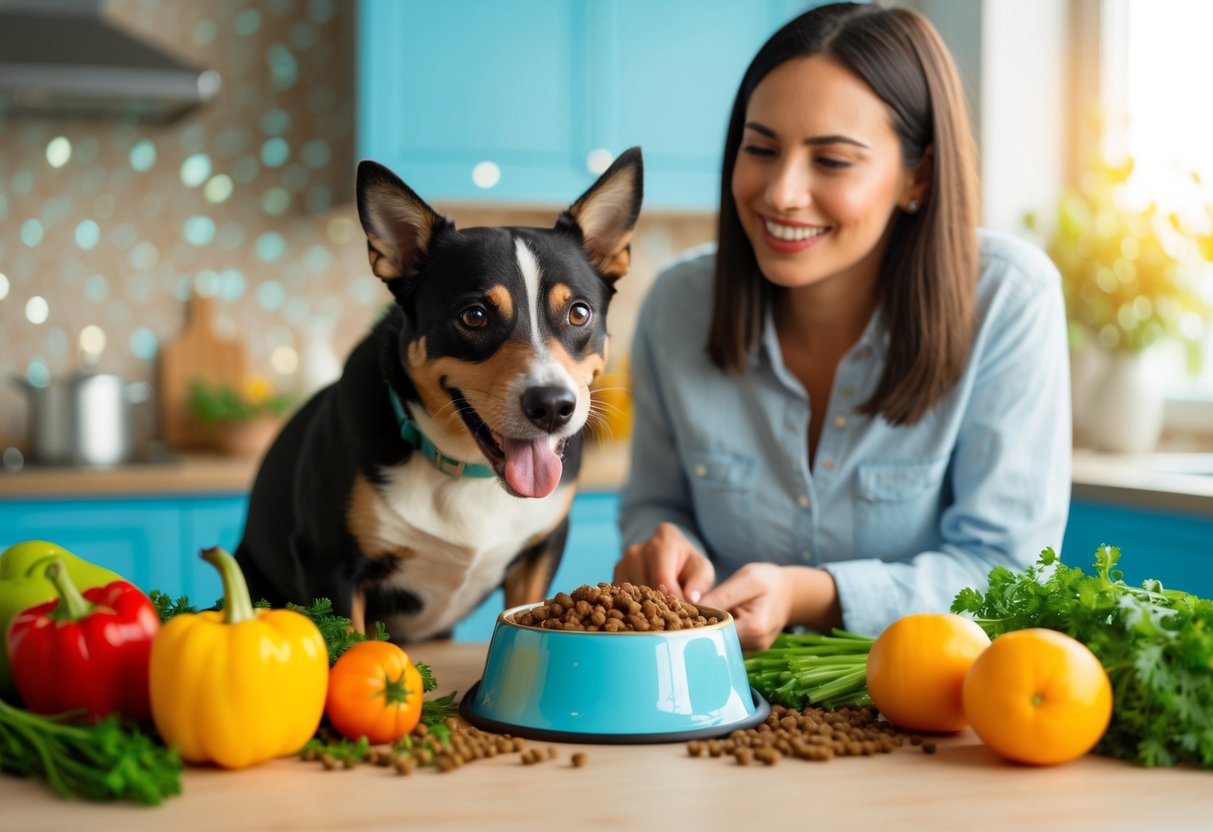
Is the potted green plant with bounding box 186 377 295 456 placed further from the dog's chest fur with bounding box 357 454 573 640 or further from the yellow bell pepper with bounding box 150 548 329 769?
the yellow bell pepper with bounding box 150 548 329 769

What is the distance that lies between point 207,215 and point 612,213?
2.68 meters

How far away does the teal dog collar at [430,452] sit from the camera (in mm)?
1550

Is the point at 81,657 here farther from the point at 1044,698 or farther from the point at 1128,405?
the point at 1128,405

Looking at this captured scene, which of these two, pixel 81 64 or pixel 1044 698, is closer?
pixel 1044 698

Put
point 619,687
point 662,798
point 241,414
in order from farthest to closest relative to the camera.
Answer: point 241,414 → point 619,687 → point 662,798

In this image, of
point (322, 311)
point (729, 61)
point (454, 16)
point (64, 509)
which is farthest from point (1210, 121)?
point (64, 509)

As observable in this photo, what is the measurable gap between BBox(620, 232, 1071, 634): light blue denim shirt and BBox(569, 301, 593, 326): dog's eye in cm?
49

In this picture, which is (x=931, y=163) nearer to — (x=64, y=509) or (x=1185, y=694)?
(x=1185, y=694)

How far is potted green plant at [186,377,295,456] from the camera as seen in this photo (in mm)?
3551

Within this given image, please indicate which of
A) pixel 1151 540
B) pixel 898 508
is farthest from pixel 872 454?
pixel 1151 540

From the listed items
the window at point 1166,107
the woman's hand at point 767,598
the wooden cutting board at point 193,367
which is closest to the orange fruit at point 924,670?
the woman's hand at point 767,598

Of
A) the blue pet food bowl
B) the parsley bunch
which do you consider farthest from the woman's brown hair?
the blue pet food bowl

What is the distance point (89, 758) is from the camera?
95 centimetres

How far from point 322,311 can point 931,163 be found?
2.53 metres
